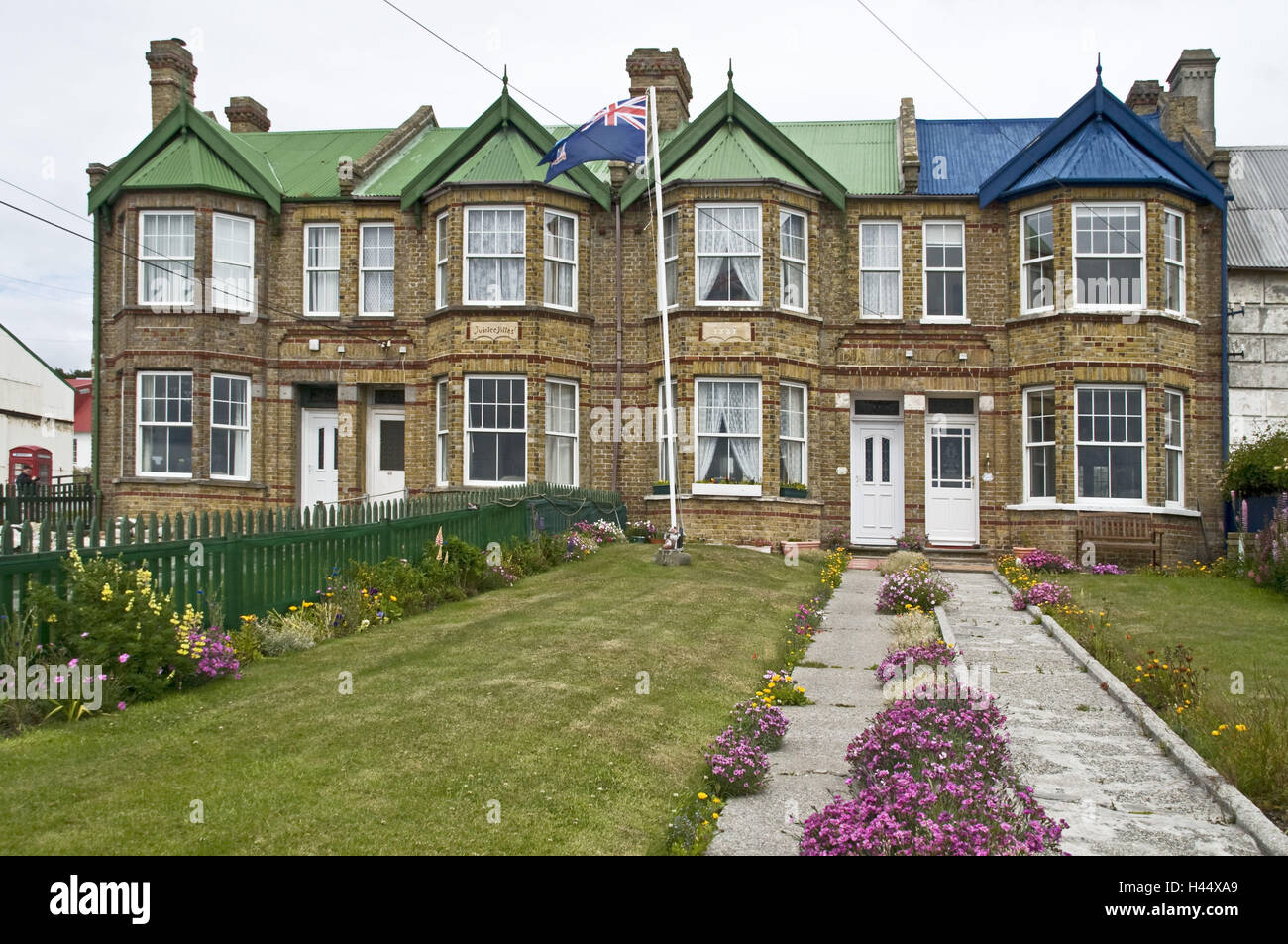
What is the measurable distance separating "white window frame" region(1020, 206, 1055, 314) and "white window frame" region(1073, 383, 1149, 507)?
1.85 meters

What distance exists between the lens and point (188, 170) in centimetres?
2373

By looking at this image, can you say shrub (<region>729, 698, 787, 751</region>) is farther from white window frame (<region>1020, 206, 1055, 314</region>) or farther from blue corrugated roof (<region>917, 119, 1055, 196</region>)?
blue corrugated roof (<region>917, 119, 1055, 196</region>)

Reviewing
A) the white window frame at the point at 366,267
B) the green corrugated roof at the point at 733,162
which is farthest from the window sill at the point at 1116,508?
A: the white window frame at the point at 366,267

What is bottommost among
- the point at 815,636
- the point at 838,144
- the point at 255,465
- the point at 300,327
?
the point at 815,636

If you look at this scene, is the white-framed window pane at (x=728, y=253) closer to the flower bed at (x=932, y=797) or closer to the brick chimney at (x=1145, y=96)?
the brick chimney at (x=1145, y=96)

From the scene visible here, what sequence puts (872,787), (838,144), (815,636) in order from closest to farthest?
(872,787) < (815,636) < (838,144)

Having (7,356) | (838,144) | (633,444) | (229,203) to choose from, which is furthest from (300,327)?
(7,356)

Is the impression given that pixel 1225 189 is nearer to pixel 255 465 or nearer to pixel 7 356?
pixel 255 465

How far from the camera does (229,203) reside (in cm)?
2395

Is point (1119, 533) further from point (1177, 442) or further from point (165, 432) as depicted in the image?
point (165, 432)

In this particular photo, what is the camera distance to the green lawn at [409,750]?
6.05 metres

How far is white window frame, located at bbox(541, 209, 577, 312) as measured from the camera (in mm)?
23219

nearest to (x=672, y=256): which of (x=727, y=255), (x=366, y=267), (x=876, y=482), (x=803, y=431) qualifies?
(x=727, y=255)

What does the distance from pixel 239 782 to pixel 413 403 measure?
17.9m
